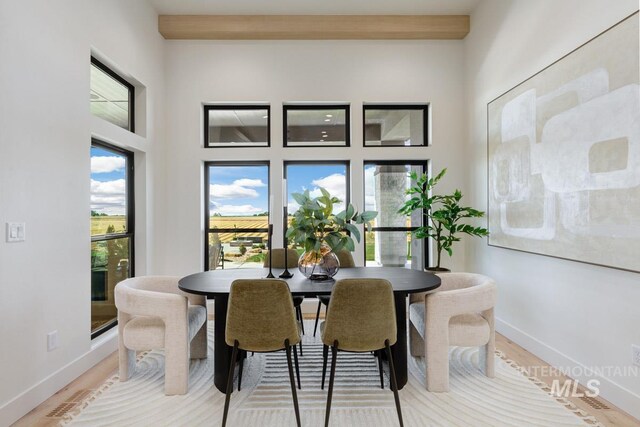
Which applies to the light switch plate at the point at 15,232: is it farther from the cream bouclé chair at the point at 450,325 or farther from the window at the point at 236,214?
the cream bouclé chair at the point at 450,325

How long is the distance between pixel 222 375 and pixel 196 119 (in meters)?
3.12

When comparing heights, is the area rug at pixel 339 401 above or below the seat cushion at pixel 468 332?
below

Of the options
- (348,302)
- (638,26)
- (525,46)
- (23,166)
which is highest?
(525,46)

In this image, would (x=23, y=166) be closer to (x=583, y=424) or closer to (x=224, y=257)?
(x=224, y=257)

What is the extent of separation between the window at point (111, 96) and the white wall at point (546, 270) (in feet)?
13.0

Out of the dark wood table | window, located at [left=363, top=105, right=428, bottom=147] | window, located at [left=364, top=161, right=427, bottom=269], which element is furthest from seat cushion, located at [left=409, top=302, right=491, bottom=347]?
window, located at [left=363, top=105, right=428, bottom=147]

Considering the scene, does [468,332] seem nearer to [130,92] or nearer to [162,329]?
[162,329]

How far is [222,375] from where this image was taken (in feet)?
7.59

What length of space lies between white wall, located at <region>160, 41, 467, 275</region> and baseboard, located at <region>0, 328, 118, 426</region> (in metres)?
1.29

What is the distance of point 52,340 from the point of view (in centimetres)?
235

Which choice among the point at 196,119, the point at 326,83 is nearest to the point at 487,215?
the point at 326,83

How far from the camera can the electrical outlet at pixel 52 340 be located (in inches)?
91.4

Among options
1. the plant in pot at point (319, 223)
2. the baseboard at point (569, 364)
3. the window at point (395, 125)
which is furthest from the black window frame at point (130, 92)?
the baseboard at point (569, 364)

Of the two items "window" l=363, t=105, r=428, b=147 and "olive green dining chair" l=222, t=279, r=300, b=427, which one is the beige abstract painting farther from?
"olive green dining chair" l=222, t=279, r=300, b=427
